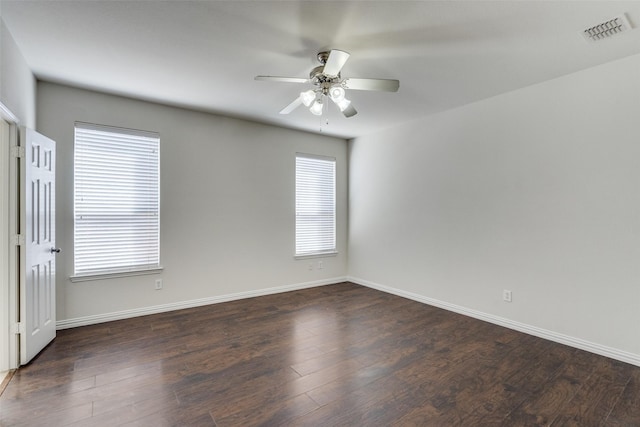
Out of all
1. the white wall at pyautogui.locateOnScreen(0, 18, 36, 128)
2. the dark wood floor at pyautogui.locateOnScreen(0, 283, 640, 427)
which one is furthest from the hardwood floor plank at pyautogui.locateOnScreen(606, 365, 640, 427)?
the white wall at pyautogui.locateOnScreen(0, 18, 36, 128)

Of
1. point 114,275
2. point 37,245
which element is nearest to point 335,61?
point 37,245

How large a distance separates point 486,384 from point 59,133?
463 cm

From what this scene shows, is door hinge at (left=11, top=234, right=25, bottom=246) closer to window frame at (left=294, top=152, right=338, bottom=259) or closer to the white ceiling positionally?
the white ceiling

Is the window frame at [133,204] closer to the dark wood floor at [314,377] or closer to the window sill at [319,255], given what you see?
the dark wood floor at [314,377]

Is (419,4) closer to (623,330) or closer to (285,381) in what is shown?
(285,381)

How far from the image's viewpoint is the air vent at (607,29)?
214 cm

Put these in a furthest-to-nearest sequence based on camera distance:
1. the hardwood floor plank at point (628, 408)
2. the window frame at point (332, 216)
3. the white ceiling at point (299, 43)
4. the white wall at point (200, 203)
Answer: the window frame at point (332, 216)
the white wall at point (200, 203)
the white ceiling at point (299, 43)
the hardwood floor plank at point (628, 408)

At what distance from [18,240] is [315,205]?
12.1 feet

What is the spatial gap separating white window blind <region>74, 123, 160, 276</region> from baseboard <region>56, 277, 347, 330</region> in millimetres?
504

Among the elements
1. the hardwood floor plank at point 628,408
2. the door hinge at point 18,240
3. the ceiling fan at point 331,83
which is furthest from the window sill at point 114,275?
the hardwood floor plank at point 628,408

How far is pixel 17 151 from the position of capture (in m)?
2.47

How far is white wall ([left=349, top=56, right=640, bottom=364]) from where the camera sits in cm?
270

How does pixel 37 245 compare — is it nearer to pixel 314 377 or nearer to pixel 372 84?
pixel 314 377

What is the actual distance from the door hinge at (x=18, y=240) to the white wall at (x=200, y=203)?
0.88m
